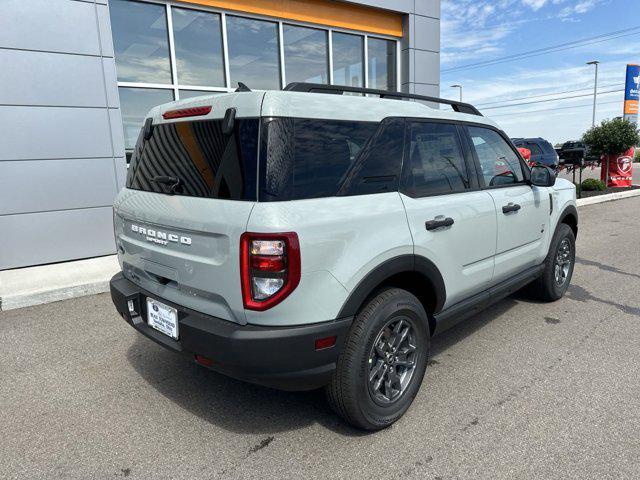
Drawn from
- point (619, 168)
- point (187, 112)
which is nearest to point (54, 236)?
point (187, 112)

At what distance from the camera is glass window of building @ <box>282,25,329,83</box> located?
862 cm

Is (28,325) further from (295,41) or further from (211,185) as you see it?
(295,41)

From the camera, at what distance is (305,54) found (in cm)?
893

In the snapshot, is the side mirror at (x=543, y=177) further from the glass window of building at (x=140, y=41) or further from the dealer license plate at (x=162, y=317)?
the glass window of building at (x=140, y=41)

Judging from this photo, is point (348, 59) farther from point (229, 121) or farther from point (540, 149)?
point (540, 149)

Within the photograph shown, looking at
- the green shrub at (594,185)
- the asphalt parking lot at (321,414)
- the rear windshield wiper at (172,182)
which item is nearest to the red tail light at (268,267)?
the rear windshield wiper at (172,182)

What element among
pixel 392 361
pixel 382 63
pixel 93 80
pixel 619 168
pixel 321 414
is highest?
pixel 382 63

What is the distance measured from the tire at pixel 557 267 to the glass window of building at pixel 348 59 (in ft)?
19.8

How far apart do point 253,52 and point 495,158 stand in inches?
234

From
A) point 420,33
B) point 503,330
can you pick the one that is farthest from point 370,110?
point 420,33

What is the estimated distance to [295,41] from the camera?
870 cm

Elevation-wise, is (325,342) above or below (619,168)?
below

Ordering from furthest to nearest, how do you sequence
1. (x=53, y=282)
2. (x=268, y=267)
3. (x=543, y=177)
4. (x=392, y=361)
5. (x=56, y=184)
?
(x=56, y=184) < (x=53, y=282) < (x=543, y=177) < (x=392, y=361) < (x=268, y=267)

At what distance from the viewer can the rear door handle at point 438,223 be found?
8.91ft
